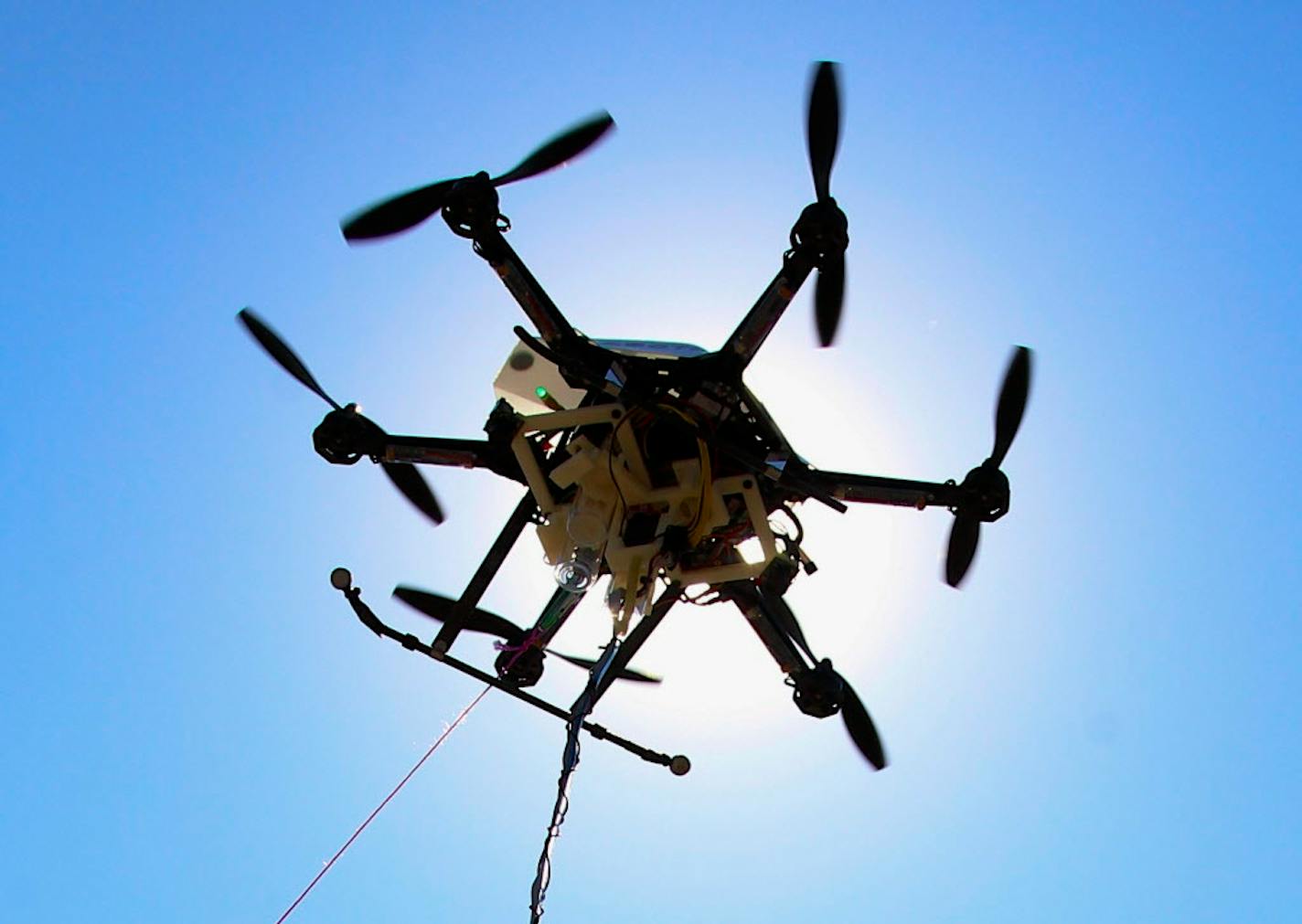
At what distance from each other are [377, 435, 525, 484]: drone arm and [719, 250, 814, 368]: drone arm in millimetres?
1926

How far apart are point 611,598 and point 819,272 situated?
2.97m

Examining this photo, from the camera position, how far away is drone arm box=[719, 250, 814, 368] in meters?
9.48

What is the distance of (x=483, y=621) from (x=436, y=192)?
3541 millimetres

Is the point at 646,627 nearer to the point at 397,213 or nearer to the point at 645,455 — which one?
the point at 645,455

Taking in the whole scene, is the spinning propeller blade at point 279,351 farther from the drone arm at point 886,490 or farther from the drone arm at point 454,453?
the drone arm at point 886,490

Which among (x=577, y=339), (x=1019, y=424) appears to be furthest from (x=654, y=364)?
(x=1019, y=424)

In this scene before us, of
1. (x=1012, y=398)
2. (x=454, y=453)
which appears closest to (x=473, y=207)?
(x=454, y=453)

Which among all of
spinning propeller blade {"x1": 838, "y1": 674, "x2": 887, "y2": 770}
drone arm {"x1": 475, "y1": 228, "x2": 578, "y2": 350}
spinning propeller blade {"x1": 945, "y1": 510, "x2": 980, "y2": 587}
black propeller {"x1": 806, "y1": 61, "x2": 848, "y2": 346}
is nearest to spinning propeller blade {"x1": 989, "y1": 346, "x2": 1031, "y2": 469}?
spinning propeller blade {"x1": 945, "y1": 510, "x2": 980, "y2": 587}

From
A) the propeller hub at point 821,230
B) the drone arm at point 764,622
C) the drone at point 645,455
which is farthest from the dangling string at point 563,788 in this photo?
the propeller hub at point 821,230

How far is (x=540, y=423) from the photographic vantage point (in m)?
9.27

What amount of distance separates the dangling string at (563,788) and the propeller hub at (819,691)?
316 cm

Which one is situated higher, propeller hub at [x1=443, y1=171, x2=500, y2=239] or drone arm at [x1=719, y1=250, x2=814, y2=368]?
drone arm at [x1=719, y1=250, x2=814, y2=368]

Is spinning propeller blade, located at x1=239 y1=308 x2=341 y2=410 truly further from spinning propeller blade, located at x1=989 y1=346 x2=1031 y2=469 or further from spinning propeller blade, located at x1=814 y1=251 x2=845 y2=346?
spinning propeller blade, located at x1=989 y1=346 x2=1031 y2=469

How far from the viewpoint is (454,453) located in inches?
396
